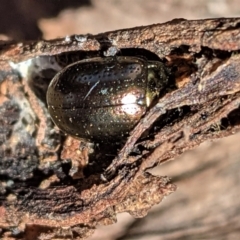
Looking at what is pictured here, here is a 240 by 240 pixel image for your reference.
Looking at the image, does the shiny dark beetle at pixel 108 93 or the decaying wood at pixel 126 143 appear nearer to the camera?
the decaying wood at pixel 126 143

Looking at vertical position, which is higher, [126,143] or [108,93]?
[108,93]

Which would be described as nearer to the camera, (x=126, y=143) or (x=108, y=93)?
(x=126, y=143)

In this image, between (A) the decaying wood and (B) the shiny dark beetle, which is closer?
(A) the decaying wood

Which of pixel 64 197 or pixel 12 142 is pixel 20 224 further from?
pixel 12 142

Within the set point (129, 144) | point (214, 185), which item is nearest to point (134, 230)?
point (214, 185)
